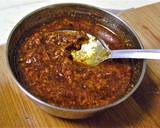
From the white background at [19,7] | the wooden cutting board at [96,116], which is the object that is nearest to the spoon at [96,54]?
the wooden cutting board at [96,116]

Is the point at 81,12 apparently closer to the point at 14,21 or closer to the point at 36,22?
the point at 36,22

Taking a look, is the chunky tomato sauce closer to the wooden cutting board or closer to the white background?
the wooden cutting board

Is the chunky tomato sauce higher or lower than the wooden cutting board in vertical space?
higher

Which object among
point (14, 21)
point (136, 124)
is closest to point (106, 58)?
point (136, 124)

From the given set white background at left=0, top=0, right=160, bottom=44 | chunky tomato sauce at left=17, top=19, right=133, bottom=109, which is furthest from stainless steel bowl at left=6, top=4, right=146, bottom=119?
white background at left=0, top=0, right=160, bottom=44

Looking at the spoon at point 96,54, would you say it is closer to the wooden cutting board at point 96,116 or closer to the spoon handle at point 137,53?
the spoon handle at point 137,53
